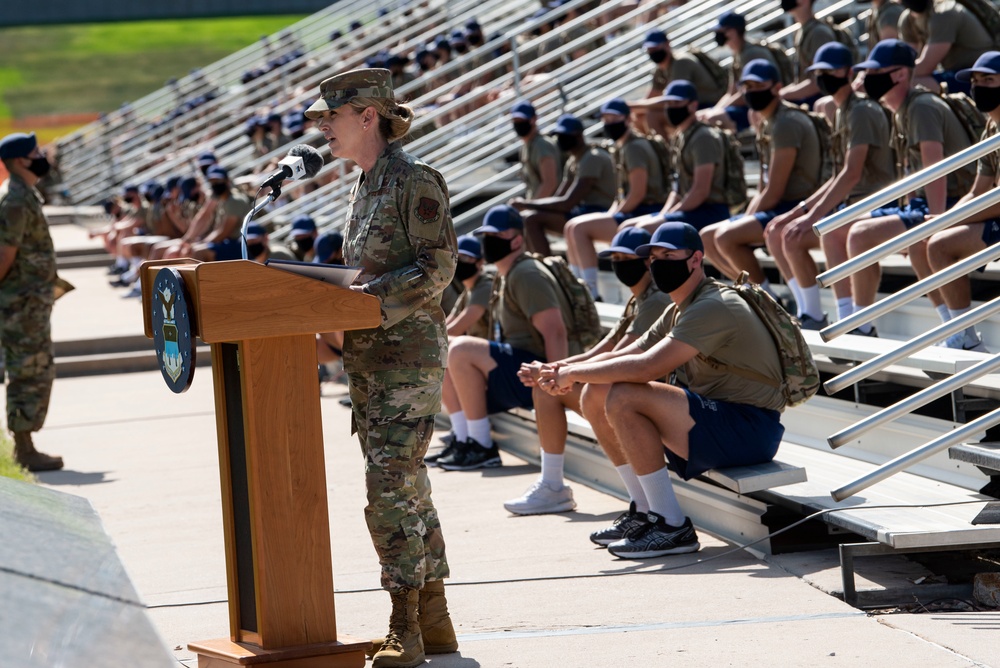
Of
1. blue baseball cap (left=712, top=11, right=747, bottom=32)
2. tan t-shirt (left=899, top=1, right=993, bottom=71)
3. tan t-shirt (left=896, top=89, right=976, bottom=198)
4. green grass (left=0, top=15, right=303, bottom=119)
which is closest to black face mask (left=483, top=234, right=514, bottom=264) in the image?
tan t-shirt (left=896, top=89, right=976, bottom=198)

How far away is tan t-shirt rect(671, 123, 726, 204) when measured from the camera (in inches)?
351

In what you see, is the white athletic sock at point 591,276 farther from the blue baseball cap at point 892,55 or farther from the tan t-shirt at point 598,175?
the blue baseball cap at point 892,55

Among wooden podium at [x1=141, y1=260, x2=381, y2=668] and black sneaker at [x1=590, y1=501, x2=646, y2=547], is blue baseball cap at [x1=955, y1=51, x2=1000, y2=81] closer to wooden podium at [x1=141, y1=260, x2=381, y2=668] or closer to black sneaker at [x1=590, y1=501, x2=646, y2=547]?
black sneaker at [x1=590, y1=501, x2=646, y2=547]

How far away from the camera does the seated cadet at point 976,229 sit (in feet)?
19.6

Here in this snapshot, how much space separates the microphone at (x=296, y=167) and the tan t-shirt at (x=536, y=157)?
696 cm

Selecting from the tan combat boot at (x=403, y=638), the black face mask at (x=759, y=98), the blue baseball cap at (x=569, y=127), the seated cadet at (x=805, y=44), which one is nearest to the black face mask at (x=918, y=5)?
the seated cadet at (x=805, y=44)

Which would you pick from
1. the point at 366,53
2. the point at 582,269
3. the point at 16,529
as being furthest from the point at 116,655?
the point at 366,53

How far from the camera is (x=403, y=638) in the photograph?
13.6ft

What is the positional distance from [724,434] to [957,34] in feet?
14.9

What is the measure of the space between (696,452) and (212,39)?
3797cm

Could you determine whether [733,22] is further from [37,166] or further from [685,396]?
[685,396]

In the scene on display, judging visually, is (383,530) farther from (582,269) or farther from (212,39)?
(212,39)

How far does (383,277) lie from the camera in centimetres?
407

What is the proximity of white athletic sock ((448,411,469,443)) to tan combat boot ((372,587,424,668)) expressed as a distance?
12.3ft
